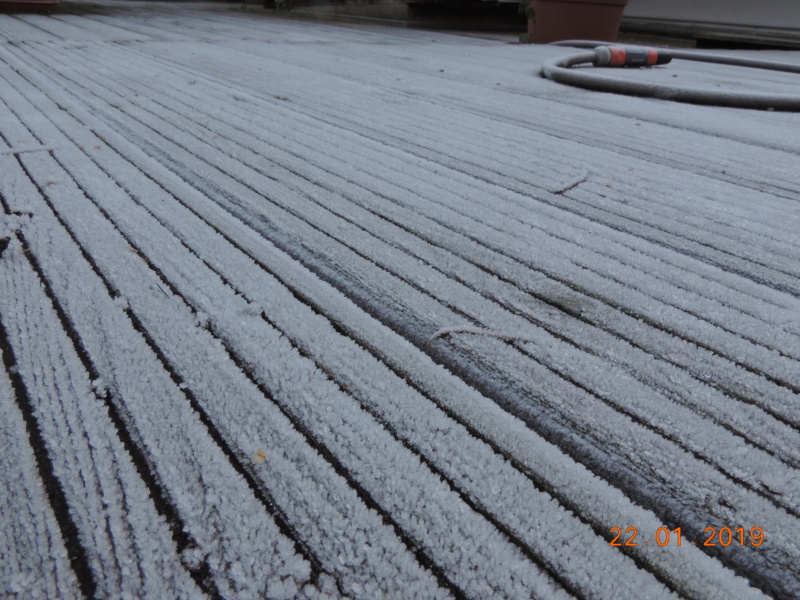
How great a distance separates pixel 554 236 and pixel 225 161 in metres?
0.84

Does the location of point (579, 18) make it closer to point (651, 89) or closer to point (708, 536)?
point (651, 89)

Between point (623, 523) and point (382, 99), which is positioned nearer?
point (623, 523)

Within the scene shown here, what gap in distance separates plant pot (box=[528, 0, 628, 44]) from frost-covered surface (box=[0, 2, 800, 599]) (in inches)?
114

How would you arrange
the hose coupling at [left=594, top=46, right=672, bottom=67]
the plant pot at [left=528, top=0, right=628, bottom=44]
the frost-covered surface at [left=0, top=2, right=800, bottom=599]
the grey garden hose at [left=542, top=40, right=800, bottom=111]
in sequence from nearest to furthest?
the frost-covered surface at [left=0, top=2, right=800, bottom=599] < the grey garden hose at [left=542, top=40, right=800, bottom=111] < the hose coupling at [left=594, top=46, right=672, bottom=67] < the plant pot at [left=528, top=0, right=628, bottom=44]

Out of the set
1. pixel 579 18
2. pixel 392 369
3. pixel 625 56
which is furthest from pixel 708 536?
pixel 579 18

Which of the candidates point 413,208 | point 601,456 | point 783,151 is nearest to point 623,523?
point 601,456

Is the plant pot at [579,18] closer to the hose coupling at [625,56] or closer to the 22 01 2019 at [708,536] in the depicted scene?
the hose coupling at [625,56]

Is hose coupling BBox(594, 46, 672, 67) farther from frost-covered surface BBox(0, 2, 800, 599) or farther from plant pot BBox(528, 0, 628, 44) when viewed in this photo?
frost-covered surface BBox(0, 2, 800, 599)

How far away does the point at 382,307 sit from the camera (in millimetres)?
790

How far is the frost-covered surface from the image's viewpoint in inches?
18.3

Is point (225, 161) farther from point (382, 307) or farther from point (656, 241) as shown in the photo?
point (656, 241)

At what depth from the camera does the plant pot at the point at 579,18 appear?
3.81m

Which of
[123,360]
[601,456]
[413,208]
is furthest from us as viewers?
[413,208]

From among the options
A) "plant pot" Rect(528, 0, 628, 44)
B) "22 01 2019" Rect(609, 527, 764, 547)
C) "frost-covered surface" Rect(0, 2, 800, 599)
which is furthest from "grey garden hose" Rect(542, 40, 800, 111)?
"22 01 2019" Rect(609, 527, 764, 547)
